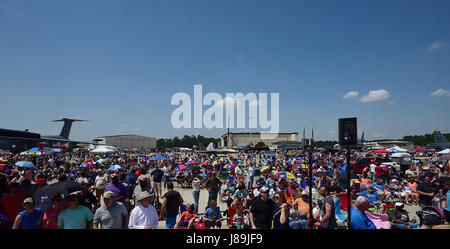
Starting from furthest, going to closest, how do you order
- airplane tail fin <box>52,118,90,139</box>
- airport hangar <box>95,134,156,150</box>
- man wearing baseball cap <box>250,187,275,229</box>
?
airport hangar <box>95,134,156,150</box>
airplane tail fin <box>52,118,90,139</box>
man wearing baseball cap <box>250,187,275,229</box>

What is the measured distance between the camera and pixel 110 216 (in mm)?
3918

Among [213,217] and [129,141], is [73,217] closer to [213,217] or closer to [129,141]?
[213,217]

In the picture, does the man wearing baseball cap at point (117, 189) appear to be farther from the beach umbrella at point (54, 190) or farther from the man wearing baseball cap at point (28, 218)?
the man wearing baseball cap at point (28, 218)

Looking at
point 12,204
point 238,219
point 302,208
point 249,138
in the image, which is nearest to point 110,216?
point 12,204

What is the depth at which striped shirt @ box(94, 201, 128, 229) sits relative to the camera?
12.8 feet

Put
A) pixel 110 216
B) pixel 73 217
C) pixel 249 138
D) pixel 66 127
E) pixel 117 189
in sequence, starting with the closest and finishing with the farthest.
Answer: pixel 73 217, pixel 110 216, pixel 117 189, pixel 66 127, pixel 249 138

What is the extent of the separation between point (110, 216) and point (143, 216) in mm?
534

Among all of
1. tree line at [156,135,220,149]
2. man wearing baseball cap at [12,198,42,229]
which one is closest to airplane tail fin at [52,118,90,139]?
man wearing baseball cap at [12,198,42,229]

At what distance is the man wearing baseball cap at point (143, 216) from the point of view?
159 inches

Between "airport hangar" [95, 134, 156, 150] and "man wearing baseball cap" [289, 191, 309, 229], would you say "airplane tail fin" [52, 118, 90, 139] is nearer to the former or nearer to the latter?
"airport hangar" [95, 134, 156, 150]

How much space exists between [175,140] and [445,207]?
15126 centimetres

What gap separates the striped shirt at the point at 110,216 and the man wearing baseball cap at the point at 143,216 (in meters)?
0.19

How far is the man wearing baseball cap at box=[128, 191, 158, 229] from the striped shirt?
0.63 feet
